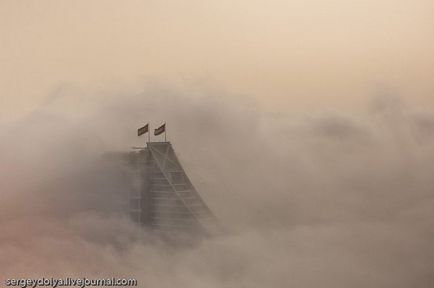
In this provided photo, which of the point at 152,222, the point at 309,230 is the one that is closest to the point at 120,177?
the point at 152,222

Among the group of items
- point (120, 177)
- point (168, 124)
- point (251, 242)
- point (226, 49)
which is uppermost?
point (226, 49)

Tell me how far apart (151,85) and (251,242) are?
30.2 inches

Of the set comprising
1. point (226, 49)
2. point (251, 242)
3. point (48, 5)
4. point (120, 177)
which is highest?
point (48, 5)

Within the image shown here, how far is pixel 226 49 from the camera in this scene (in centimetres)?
217

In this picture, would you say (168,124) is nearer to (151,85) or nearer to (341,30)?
(151,85)

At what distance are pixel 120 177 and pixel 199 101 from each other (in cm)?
45

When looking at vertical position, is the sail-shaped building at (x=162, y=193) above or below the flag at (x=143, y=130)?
below

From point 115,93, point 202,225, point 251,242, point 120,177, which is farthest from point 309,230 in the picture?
point 115,93

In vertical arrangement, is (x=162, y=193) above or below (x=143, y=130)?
below

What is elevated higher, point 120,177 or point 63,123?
point 63,123

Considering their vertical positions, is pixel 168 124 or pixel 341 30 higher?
pixel 341 30

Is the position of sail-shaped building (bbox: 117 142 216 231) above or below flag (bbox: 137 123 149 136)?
below

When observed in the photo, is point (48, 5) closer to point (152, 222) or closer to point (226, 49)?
point (226, 49)

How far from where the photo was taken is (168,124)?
2.13m
